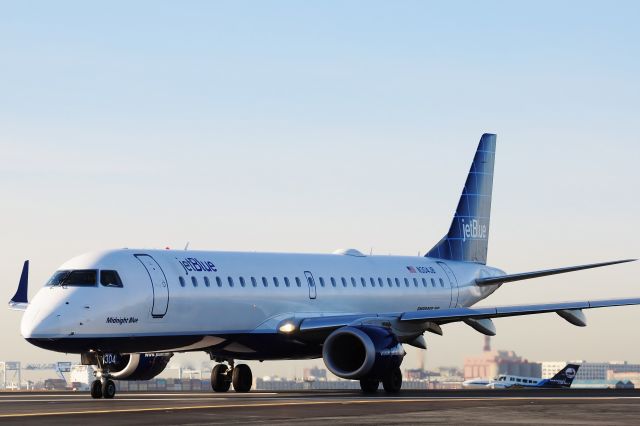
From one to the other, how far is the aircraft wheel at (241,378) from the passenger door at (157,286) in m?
7.48

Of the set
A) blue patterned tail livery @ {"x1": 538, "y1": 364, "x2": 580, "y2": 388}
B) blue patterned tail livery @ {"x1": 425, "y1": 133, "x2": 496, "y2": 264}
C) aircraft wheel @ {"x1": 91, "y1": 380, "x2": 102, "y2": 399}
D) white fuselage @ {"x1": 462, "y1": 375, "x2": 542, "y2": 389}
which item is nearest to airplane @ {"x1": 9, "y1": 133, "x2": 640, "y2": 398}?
aircraft wheel @ {"x1": 91, "y1": 380, "x2": 102, "y2": 399}

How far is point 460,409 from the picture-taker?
2853 cm

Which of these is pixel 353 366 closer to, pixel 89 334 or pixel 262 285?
pixel 262 285

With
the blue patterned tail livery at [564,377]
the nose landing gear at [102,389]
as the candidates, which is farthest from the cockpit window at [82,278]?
the blue patterned tail livery at [564,377]

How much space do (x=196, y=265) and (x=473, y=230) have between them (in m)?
17.1

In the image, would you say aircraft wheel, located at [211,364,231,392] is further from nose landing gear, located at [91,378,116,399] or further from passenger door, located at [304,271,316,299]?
nose landing gear, located at [91,378,116,399]

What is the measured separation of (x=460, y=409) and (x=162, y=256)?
1342 centimetres

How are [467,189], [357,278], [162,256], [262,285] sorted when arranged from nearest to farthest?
[162,256] → [262,285] → [357,278] → [467,189]

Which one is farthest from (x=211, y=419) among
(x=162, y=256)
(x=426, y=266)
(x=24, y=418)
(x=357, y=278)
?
(x=426, y=266)

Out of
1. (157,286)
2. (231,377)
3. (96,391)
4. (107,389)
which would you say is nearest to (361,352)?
(231,377)

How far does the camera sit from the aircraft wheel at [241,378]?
4488 cm

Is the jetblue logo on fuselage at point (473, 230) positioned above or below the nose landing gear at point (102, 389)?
above

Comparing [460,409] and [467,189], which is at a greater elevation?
[467,189]

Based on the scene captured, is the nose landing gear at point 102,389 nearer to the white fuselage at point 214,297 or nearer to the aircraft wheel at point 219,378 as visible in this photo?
the white fuselage at point 214,297
